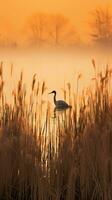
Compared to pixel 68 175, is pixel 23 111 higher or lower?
higher

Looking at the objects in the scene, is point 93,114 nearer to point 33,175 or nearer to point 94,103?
point 94,103

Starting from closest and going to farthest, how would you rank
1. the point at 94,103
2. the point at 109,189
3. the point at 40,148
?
the point at 109,189 → the point at 40,148 → the point at 94,103

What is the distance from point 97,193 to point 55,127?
21.7 inches

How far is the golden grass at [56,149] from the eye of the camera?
12.9 feet

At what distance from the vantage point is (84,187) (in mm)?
4047

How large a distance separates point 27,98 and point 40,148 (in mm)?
553

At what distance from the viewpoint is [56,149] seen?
4.18 meters

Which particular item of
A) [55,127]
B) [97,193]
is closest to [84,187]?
[97,193]

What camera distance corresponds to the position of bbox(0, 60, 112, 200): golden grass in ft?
12.9

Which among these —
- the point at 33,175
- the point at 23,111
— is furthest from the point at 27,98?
the point at 33,175

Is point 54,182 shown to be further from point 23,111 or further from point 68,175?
point 23,111

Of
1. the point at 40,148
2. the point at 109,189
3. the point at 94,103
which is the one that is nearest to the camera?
the point at 109,189

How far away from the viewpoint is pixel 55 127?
4.38 m

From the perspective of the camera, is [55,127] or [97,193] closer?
[97,193]
